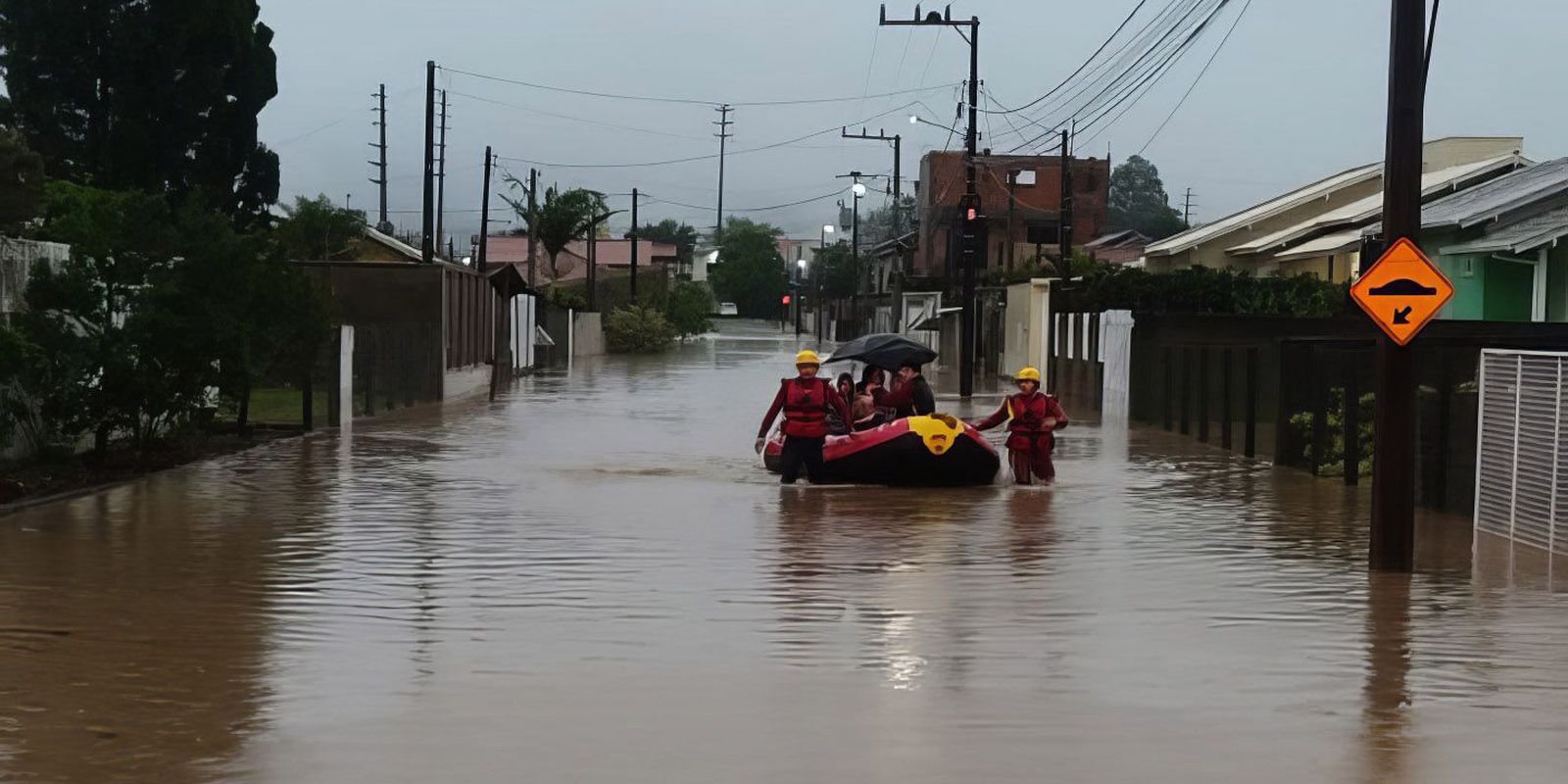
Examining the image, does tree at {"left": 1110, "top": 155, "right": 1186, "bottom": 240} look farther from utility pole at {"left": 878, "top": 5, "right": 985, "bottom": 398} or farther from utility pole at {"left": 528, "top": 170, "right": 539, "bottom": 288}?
utility pole at {"left": 878, "top": 5, "right": 985, "bottom": 398}

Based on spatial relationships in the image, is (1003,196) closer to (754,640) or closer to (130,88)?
(130,88)

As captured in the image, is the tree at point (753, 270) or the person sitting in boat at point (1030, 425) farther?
the tree at point (753, 270)

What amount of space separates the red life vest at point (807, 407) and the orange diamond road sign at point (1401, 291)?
23.7 ft

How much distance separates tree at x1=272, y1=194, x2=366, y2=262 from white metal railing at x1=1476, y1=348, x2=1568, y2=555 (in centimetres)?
4703

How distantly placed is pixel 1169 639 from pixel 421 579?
16.7 feet

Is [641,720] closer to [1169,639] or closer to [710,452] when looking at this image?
[1169,639]

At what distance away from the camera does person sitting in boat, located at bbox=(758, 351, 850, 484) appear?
2000 centimetres

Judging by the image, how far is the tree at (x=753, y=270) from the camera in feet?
635

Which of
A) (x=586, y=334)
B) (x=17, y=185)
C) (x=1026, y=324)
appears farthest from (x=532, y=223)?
(x=17, y=185)

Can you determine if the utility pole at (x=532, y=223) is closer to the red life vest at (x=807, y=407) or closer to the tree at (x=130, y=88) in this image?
the tree at (x=130, y=88)

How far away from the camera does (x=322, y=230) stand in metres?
66.0

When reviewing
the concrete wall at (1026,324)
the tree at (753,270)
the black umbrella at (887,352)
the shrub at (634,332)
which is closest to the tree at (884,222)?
the tree at (753,270)

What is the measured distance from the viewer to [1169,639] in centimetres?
1122

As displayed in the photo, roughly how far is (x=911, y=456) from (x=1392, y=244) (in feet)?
24.5
